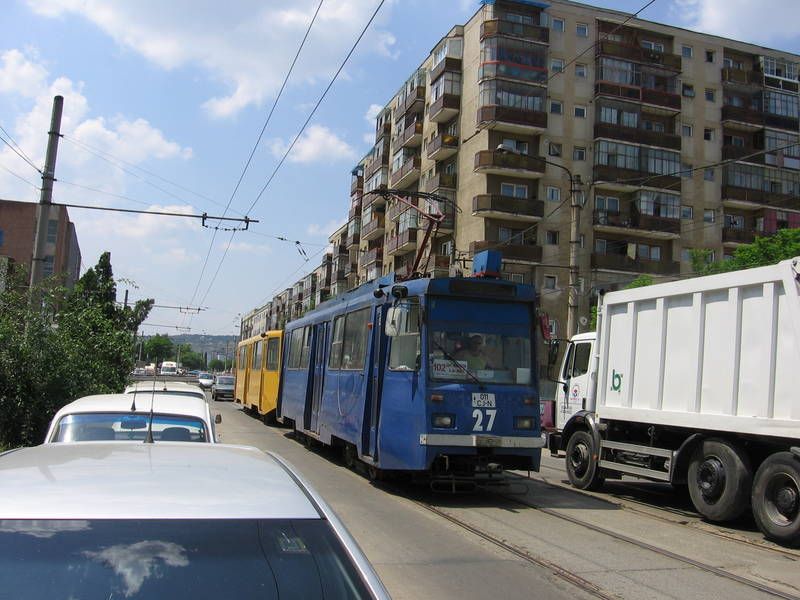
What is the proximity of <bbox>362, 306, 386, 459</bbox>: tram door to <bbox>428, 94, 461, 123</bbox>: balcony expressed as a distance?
42.7 meters

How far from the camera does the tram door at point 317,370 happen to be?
16.2m

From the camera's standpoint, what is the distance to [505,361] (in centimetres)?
1099

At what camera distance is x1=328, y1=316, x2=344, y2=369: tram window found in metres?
14.8

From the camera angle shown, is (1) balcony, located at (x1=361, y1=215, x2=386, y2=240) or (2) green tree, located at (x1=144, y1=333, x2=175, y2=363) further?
(1) balcony, located at (x1=361, y1=215, x2=386, y2=240)

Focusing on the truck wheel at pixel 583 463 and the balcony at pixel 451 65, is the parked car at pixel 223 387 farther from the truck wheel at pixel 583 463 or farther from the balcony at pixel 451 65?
the truck wheel at pixel 583 463

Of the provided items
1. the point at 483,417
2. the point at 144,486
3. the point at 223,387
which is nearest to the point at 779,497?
the point at 483,417

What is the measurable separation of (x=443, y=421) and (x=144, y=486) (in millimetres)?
8005

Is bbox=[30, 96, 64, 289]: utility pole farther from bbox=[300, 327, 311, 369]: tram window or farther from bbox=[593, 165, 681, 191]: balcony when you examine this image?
bbox=[593, 165, 681, 191]: balcony

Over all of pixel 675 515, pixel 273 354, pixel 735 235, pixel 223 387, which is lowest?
pixel 223 387

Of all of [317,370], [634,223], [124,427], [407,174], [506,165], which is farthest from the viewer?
[407,174]

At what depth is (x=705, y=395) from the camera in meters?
9.73

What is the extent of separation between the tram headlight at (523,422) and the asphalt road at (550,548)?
112 centimetres

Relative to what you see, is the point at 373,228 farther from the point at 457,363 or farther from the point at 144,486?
the point at 144,486

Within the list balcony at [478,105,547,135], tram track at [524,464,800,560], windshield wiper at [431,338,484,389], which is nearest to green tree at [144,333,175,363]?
windshield wiper at [431,338,484,389]
